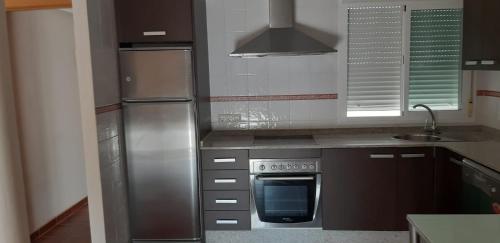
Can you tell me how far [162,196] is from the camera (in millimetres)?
3264

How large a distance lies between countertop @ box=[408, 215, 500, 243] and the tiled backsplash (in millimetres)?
2207

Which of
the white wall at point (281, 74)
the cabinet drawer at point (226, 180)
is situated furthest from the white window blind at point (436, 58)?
the cabinet drawer at point (226, 180)

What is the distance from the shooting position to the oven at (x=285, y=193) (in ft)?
10.4

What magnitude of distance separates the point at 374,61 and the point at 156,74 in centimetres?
195

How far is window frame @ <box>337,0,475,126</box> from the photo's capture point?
3.55 meters

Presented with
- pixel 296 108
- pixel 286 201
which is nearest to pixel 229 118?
pixel 296 108

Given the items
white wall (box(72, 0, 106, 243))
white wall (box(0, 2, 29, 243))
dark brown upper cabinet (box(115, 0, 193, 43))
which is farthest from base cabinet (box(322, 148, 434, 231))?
white wall (box(0, 2, 29, 243))

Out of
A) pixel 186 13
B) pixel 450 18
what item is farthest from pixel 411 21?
pixel 186 13

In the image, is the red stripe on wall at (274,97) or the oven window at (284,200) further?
the red stripe on wall at (274,97)

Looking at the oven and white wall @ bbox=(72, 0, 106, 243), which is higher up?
white wall @ bbox=(72, 0, 106, 243)

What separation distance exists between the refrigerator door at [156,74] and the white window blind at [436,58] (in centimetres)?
205

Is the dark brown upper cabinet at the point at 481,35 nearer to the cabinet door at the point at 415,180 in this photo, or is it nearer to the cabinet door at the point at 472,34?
the cabinet door at the point at 472,34

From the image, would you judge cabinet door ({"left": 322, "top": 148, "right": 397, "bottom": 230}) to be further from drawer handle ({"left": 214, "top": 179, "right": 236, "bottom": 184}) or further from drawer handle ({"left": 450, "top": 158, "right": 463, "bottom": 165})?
drawer handle ({"left": 214, "top": 179, "right": 236, "bottom": 184})

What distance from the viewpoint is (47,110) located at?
4.00m
